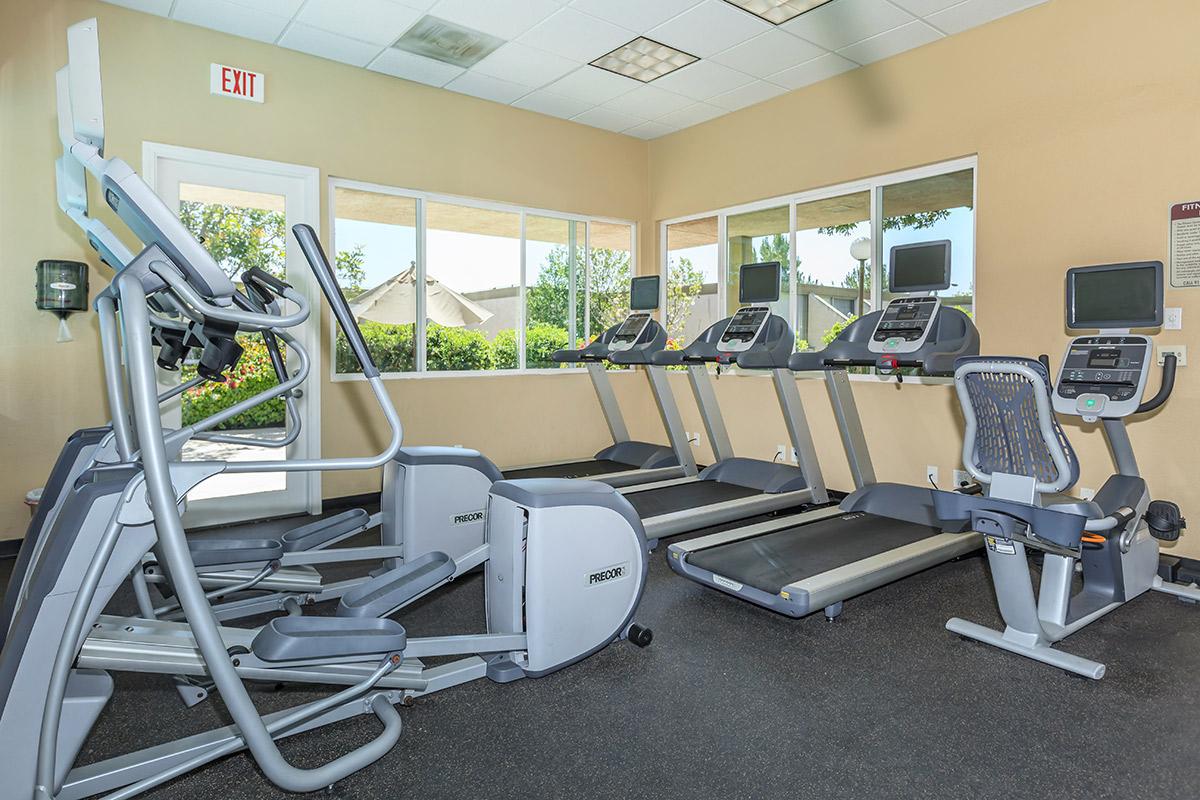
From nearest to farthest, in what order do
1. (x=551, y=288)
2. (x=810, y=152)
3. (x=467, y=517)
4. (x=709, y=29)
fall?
1. (x=467, y=517)
2. (x=709, y=29)
3. (x=810, y=152)
4. (x=551, y=288)

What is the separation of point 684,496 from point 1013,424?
2372mm

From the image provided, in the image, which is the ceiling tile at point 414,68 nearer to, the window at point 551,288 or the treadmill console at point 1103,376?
the window at point 551,288

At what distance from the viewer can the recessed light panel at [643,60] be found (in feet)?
15.4

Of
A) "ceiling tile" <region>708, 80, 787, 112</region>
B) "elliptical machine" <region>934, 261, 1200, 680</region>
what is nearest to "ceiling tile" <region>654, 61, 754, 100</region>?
"ceiling tile" <region>708, 80, 787, 112</region>

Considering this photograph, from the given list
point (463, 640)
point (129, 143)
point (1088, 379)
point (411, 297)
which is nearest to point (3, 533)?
point (129, 143)

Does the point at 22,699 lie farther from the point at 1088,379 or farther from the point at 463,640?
the point at 1088,379

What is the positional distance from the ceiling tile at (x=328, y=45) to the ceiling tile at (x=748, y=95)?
8.82ft

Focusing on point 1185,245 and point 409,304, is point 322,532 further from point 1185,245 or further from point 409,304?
point 1185,245

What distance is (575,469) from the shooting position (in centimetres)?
555

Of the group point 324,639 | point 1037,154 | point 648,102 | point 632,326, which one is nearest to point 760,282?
point 632,326

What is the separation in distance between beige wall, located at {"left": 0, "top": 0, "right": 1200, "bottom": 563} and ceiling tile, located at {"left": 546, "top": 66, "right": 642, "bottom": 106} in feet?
2.00

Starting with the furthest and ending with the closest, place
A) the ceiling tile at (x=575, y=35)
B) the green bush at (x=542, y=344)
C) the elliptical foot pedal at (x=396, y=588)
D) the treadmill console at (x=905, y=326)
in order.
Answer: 1. the green bush at (x=542, y=344)
2. the ceiling tile at (x=575, y=35)
3. the treadmill console at (x=905, y=326)
4. the elliptical foot pedal at (x=396, y=588)

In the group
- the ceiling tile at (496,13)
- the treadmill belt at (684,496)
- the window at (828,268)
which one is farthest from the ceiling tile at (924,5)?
the treadmill belt at (684,496)

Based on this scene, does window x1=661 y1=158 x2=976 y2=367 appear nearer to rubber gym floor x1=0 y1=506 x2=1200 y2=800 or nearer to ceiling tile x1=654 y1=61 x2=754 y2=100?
ceiling tile x1=654 y1=61 x2=754 y2=100
